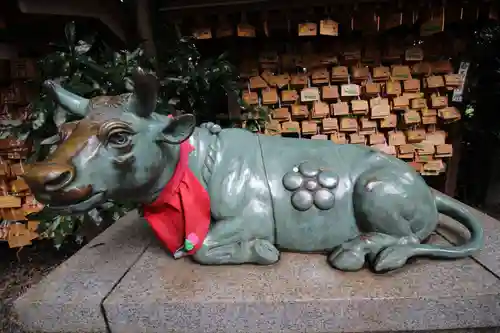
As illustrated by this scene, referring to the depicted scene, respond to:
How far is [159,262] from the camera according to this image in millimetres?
1100

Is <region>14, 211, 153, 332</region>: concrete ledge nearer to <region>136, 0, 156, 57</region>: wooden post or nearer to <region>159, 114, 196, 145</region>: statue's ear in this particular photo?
<region>159, 114, 196, 145</region>: statue's ear

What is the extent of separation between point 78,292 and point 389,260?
2.75 ft

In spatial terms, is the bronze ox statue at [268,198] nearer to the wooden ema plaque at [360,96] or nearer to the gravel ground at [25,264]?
the wooden ema plaque at [360,96]

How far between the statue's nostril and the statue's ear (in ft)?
0.77

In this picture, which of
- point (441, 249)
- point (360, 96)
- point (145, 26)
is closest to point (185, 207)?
point (441, 249)

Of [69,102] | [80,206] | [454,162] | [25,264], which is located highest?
[69,102]

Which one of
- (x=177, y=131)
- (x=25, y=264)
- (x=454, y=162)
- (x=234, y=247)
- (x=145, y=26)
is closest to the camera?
(x=177, y=131)

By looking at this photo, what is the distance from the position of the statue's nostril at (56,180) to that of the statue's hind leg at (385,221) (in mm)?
719

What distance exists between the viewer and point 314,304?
88 centimetres

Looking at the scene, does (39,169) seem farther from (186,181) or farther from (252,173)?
(252,173)

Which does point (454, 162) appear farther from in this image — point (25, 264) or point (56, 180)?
point (25, 264)

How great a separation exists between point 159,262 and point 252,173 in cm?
39

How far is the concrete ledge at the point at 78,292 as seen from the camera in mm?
922

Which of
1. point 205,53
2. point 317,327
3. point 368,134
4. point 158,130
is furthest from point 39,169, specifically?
point 368,134
